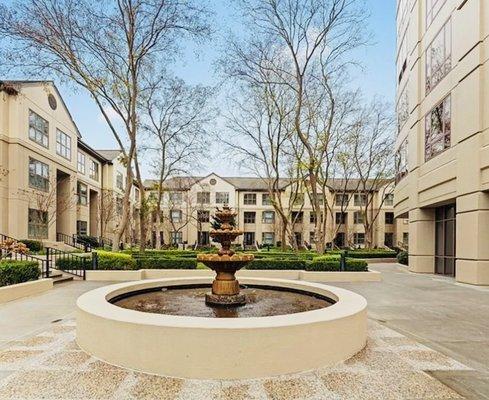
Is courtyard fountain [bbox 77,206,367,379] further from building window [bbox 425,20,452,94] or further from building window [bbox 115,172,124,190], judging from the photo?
building window [bbox 115,172,124,190]

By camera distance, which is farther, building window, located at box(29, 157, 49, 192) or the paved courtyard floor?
building window, located at box(29, 157, 49, 192)

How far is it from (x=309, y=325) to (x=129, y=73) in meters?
20.2

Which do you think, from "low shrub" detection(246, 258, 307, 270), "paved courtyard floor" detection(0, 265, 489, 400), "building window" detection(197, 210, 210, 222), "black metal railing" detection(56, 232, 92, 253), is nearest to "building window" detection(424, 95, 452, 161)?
"low shrub" detection(246, 258, 307, 270)

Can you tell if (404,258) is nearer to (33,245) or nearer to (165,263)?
(165,263)

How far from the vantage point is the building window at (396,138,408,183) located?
26.4 metres

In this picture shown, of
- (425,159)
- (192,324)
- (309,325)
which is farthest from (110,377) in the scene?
(425,159)

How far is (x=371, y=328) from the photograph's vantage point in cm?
834

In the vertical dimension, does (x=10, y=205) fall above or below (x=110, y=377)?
above

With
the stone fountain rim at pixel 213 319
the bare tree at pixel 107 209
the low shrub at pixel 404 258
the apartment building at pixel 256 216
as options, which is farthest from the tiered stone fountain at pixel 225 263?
the apartment building at pixel 256 216

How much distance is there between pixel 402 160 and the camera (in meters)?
27.8

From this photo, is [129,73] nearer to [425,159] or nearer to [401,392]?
[425,159]

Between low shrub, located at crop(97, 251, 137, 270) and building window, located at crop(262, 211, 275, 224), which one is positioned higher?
building window, located at crop(262, 211, 275, 224)

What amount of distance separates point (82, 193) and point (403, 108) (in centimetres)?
3175

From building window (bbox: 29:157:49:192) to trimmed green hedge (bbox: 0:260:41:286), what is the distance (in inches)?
675
